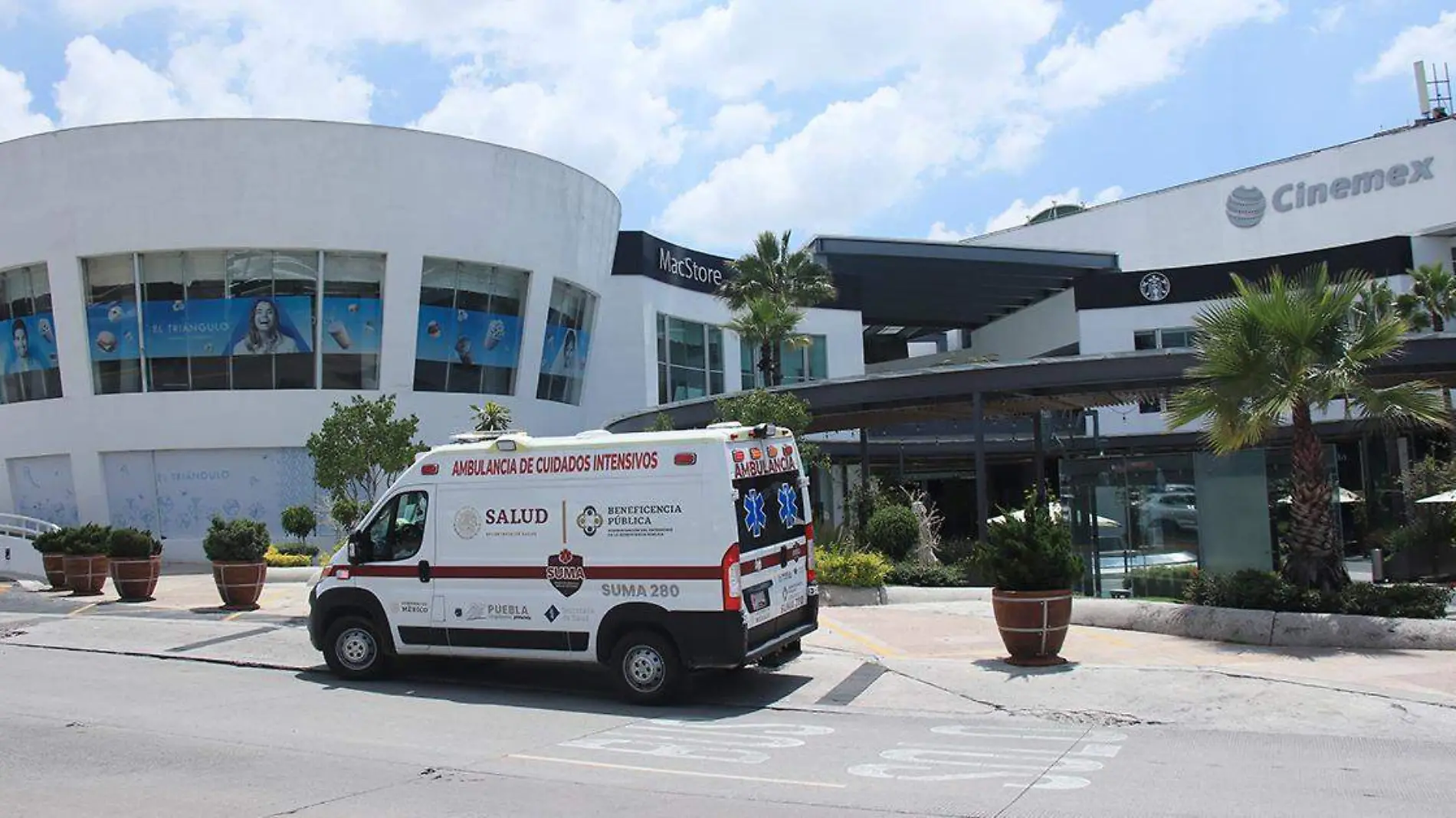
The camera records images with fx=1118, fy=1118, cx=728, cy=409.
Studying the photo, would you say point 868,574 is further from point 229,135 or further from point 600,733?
point 229,135

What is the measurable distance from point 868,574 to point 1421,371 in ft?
33.4

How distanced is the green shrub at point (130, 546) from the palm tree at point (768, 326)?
17929 mm

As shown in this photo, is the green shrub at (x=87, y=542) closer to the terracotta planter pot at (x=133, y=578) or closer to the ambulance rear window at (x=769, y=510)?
the terracotta planter pot at (x=133, y=578)

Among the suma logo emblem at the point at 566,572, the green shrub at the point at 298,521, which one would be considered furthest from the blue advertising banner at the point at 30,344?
the suma logo emblem at the point at 566,572

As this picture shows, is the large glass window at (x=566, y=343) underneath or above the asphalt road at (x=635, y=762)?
above

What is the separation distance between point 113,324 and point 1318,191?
43.4m

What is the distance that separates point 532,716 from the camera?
1005 centimetres

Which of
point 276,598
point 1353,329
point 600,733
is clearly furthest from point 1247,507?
point 276,598

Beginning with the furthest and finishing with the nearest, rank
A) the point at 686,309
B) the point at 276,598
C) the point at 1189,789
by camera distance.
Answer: the point at 686,309 < the point at 276,598 < the point at 1189,789

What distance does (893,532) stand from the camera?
18.9 meters

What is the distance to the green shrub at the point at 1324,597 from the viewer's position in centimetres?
1202

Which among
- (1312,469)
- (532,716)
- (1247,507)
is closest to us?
(532,716)

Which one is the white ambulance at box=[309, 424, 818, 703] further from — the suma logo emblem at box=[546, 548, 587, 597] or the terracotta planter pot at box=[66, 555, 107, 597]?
the terracotta planter pot at box=[66, 555, 107, 597]

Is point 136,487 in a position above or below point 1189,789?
above
